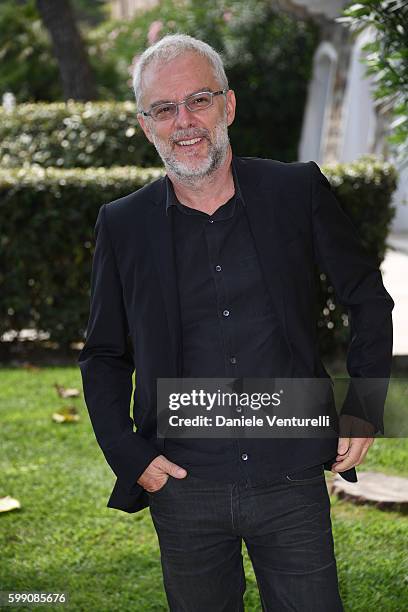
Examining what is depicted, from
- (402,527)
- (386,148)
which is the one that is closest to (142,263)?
(402,527)

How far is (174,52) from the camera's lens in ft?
7.85

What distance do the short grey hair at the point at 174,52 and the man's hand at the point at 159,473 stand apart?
3.01ft

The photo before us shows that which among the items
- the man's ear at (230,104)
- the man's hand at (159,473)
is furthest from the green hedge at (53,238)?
the man's hand at (159,473)

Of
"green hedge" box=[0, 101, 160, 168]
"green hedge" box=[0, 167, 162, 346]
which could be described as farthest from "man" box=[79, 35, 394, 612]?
"green hedge" box=[0, 101, 160, 168]

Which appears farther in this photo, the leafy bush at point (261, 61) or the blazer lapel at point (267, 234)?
the leafy bush at point (261, 61)

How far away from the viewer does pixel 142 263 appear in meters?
2.46

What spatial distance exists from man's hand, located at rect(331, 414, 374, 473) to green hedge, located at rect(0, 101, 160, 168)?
7685 millimetres

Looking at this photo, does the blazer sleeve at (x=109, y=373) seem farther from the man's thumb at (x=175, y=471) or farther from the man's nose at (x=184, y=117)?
the man's nose at (x=184, y=117)

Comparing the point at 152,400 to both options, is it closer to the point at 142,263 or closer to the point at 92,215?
the point at 142,263

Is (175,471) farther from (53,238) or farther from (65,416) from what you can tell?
(53,238)

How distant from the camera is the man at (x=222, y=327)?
236 cm

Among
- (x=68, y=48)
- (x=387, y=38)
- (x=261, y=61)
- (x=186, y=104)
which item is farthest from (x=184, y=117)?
(x=261, y=61)

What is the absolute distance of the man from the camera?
7.75 ft

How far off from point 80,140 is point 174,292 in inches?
310
